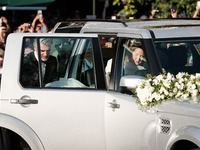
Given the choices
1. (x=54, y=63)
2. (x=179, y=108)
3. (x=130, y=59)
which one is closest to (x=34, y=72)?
(x=54, y=63)

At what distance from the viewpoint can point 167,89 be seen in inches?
209

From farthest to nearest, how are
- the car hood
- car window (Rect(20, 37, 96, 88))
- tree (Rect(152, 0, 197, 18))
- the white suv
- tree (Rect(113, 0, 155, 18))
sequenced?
1. tree (Rect(113, 0, 155, 18))
2. tree (Rect(152, 0, 197, 18))
3. car window (Rect(20, 37, 96, 88))
4. the white suv
5. the car hood

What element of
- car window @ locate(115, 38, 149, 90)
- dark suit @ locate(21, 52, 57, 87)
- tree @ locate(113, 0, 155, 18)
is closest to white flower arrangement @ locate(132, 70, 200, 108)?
car window @ locate(115, 38, 149, 90)

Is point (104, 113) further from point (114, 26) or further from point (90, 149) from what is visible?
point (114, 26)

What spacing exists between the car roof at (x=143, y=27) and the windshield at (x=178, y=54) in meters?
0.08

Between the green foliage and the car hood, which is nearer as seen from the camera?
the car hood

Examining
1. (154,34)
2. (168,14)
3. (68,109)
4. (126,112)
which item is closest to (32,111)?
(68,109)

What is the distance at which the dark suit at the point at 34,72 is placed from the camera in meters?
6.14

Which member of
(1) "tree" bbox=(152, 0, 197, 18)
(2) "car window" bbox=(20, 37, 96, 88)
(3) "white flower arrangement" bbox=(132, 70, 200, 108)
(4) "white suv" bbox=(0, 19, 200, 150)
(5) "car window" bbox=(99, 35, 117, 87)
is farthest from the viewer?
(1) "tree" bbox=(152, 0, 197, 18)

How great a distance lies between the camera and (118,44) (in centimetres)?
608

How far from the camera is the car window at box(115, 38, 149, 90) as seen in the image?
591cm

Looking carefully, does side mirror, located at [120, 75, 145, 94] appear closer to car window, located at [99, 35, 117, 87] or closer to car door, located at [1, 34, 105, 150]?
car door, located at [1, 34, 105, 150]

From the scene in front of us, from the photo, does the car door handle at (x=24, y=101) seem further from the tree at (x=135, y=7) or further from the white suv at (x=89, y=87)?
the tree at (x=135, y=7)

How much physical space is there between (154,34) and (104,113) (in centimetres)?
84
